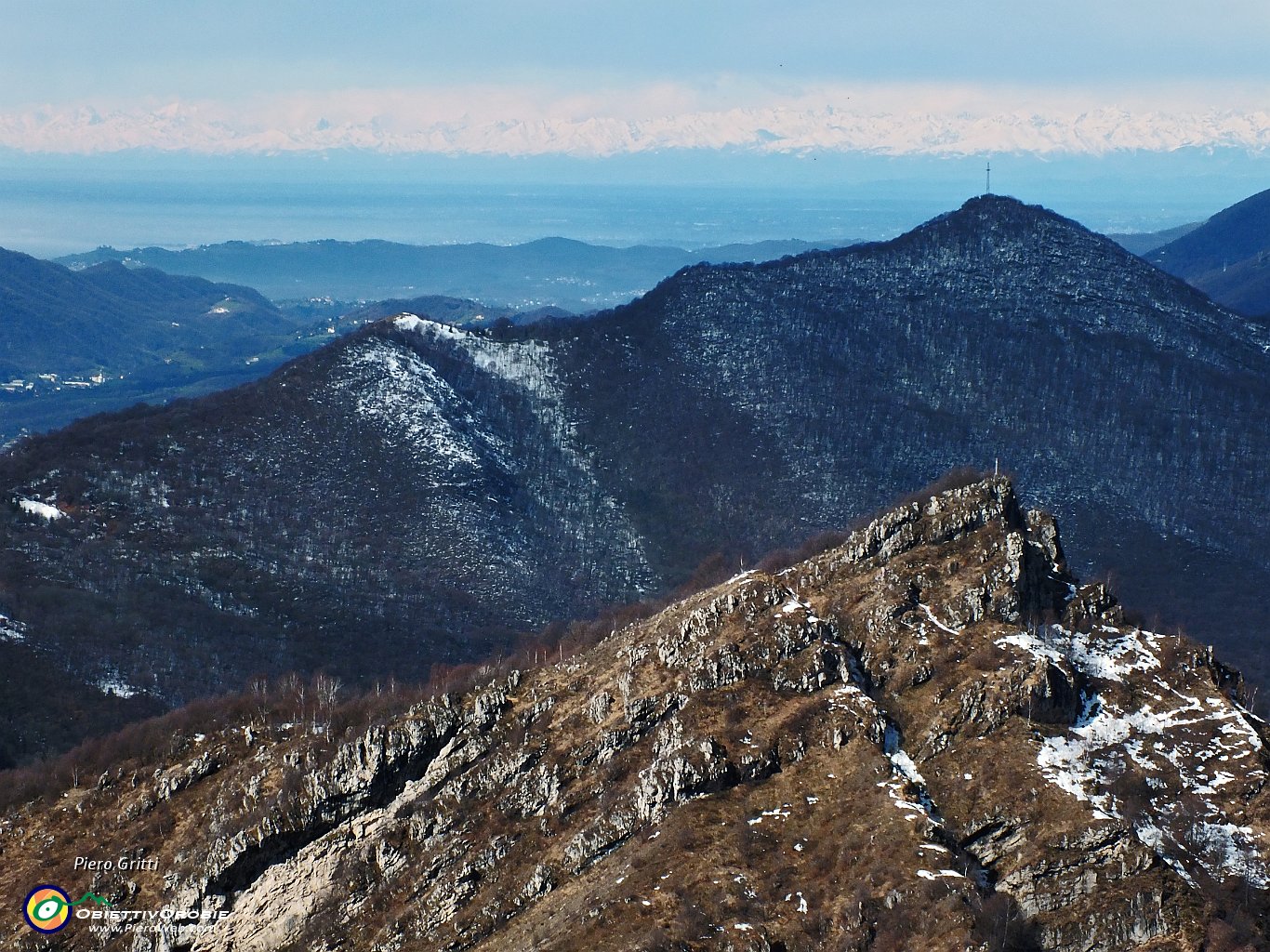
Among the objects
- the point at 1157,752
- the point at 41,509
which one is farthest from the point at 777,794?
the point at 41,509

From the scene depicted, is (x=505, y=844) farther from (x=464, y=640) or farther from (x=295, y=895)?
(x=464, y=640)

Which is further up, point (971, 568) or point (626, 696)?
point (971, 568)

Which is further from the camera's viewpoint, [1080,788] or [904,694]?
[904,694]

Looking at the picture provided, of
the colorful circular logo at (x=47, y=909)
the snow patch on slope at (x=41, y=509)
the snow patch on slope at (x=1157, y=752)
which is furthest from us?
the snow patch on slope at (x=41, y=509)

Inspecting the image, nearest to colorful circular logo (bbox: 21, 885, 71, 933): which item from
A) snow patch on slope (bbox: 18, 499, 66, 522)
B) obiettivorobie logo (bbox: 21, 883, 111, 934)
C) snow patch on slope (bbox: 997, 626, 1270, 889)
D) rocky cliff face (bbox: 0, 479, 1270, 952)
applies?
obiettivorobie logo (bbox: 21, 883, 111, 934)

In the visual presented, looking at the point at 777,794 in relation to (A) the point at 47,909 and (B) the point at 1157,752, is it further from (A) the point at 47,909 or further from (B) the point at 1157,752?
(A) the point at 47,909

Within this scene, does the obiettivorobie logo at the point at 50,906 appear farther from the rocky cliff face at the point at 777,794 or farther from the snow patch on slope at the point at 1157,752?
the snow patch on slope at the point at 1157,752

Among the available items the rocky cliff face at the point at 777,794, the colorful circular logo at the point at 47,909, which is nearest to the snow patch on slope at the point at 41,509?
the rocky cliff face at the point at 777,794

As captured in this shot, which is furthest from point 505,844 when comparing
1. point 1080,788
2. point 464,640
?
point 464,640
